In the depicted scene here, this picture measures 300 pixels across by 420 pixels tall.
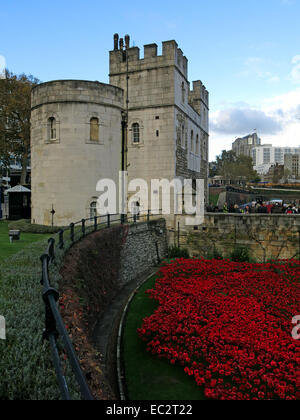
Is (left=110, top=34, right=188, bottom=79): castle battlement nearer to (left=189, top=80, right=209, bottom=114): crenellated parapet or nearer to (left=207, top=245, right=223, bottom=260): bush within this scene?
(left=189, top=80, right=209, bottom=114): crenellated parapet

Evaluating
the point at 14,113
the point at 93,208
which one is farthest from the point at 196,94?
the point at 93,208

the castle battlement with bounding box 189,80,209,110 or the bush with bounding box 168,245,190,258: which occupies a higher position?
the castle battlement with bounding box 189,80,209,110

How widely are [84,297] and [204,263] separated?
941 cm

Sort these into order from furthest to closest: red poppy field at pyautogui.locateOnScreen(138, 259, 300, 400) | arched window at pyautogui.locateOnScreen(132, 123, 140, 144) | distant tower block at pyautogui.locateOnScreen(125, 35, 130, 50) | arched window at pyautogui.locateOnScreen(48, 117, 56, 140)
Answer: distant tower block at pyautogui.locateOnScreen(125, 35, 130, 50), arched window at pyautogui.locateOnScreen(132, 123, 140, 144), arched window at pyautogui.locateOnScreen(48, 117, 56, 140), red poppy field at pyautogui.locateOnScreen(138, 259, 300, 400)

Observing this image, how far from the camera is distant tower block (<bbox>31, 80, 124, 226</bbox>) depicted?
20109 mm

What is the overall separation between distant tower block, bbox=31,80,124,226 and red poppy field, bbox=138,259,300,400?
7.77 meters

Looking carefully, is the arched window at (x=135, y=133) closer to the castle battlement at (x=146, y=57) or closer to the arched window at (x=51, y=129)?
the castle battlement at (x=146, y=57)

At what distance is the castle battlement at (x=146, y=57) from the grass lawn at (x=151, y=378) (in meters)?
18.8

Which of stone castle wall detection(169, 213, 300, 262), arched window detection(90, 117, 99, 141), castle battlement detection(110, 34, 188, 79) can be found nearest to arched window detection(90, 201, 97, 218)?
arched window detection(90, 117, 99, 141)

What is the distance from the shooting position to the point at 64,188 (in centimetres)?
2019

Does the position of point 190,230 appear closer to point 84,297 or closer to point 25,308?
point 84,297

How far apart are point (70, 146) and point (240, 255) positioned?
12482mm

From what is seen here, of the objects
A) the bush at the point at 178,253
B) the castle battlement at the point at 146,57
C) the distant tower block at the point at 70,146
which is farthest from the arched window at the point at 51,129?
Result: the bush at the point at 178,253
